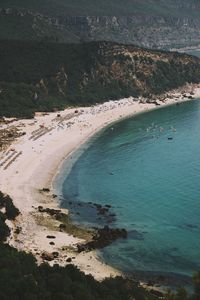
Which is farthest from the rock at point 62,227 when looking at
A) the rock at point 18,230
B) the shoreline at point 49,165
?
the rock at point 18,230

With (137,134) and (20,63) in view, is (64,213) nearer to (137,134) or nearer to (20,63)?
(137,134)

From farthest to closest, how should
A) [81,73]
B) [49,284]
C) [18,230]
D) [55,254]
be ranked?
[81,73], [18,230], [55,254], [49,284]

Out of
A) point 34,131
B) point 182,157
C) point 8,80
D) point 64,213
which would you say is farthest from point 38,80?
point 64,213

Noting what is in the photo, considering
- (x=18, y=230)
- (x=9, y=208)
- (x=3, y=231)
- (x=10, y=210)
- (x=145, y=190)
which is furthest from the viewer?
(x=145, y=190)

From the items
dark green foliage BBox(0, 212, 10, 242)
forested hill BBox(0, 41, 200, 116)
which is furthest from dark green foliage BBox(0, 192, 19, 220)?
forested hill BBox(0, 41, 200, 116)

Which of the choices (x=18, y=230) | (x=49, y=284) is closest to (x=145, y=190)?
(x=18, y=230)

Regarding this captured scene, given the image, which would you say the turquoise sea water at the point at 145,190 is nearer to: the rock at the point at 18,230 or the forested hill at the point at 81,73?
the rock at the point at 18,230

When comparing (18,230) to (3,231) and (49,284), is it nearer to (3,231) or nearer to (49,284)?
(3,231)
